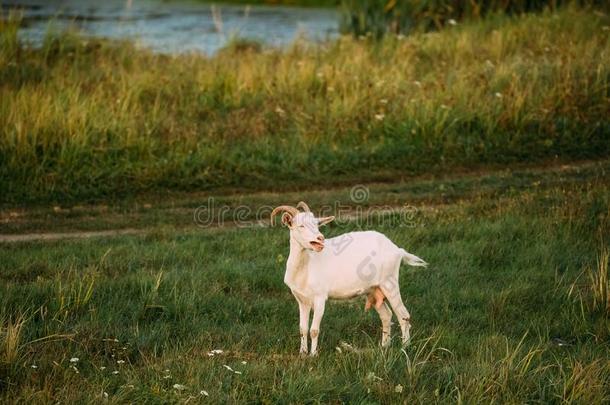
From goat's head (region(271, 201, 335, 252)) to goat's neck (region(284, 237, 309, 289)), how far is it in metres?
0.09

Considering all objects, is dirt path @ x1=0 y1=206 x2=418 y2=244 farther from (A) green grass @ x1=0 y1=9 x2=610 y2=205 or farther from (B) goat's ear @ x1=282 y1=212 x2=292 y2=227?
(B) goat's ear @ x1=282 y1=212 x2=292 y2=227

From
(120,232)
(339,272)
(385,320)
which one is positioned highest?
(339,272)

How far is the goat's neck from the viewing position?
7.01 m

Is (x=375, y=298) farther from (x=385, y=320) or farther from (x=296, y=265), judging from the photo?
(x=296, y=265)

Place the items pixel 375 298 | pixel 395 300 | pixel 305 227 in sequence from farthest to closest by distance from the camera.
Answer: pixel 375 298, pixel 395 300, pixel 305 227

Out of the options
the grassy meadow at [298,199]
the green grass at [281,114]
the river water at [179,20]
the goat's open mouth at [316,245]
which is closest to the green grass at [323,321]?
the grassy meadow at [298,199]

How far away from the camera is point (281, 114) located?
49.6 ft

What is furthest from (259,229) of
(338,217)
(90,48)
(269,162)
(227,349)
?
(90,48)

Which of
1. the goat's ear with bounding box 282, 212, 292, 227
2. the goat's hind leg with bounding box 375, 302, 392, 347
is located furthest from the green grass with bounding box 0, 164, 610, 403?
the goat's ear with bounding box 282, 212, 292, 227

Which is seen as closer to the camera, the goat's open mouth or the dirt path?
the goat's open mouth

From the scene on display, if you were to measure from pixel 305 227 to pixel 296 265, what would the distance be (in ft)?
1.29

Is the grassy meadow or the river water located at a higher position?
the grassy meadow

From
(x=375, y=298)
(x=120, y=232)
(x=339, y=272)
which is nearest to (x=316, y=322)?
(x=339, y=272)

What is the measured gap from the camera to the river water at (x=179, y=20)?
25.1 metres
